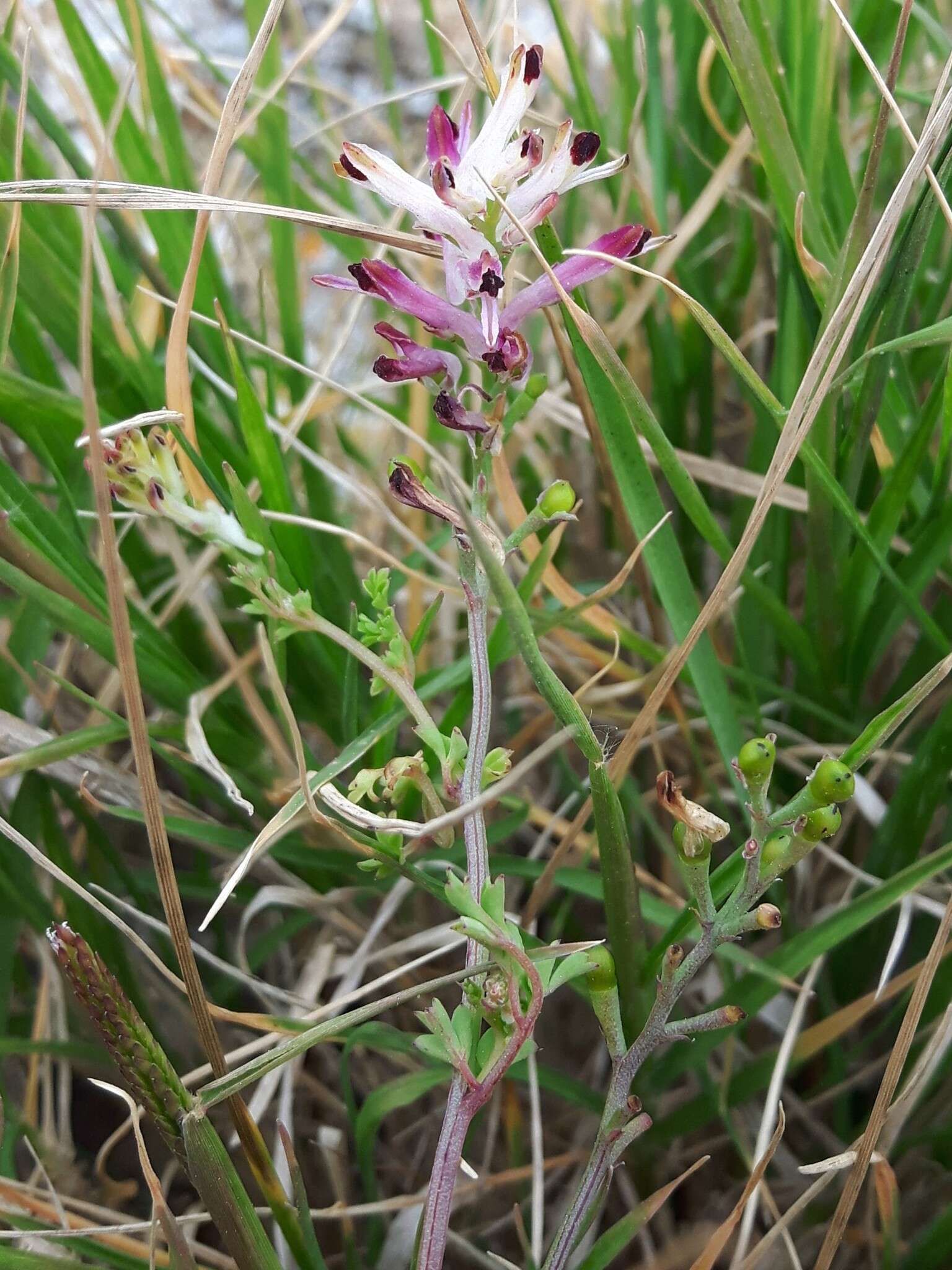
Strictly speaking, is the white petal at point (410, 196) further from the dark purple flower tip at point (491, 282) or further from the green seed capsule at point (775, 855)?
the green seed capsule at point (775, 855)

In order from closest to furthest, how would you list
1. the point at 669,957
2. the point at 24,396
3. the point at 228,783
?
the point at 669,957 → the point at 228,783 → the point at 24,396

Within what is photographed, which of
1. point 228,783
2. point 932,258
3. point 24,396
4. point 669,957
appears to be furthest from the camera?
point 932,258

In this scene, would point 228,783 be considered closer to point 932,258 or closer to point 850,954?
point 850,954

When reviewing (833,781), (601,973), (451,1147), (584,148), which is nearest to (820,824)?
(833,781)

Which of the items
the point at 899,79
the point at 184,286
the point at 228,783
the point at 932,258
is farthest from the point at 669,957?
the point at 899,79

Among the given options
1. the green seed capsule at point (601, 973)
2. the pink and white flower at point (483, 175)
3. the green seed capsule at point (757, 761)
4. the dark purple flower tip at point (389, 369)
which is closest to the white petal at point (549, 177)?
the pink and white flower at point (483, 175)

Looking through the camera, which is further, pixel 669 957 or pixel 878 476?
pixel 878 476
